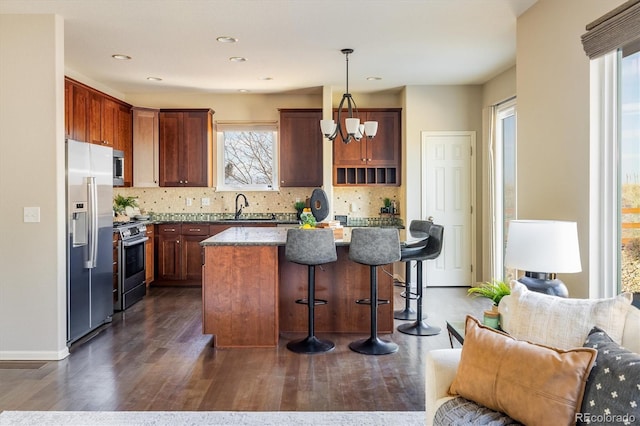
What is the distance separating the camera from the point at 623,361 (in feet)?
4.97

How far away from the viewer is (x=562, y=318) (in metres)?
1.86

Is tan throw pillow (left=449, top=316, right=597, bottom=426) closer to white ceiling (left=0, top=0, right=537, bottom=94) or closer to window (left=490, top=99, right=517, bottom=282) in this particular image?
white ceiling (left=0, top=0, right=537, bottom=94)

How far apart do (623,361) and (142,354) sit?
3429mm

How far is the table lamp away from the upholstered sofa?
507mm

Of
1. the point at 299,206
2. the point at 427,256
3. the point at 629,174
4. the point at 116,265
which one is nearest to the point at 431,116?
the point at 299,206

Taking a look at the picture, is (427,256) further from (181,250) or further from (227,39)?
(181,250)

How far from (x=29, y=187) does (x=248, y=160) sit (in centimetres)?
377

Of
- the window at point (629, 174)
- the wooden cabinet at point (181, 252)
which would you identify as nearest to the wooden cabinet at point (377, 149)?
the wooden cabinet at point (181, 252)

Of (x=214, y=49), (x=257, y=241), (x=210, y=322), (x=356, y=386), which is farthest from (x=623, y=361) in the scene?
(x=214, y=49)

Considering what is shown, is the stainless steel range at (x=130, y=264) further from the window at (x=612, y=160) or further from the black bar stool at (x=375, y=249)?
the window at (x=612, y=160)

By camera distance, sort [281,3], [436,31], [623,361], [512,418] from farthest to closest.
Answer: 1. [436,31]
2. [281,3]
3. [512,418]
4. [623,361]

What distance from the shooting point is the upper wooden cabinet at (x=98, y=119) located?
5.19 meters

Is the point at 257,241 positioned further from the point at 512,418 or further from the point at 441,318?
the point at 512,418

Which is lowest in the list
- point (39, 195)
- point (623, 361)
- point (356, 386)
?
point (356, 386)
